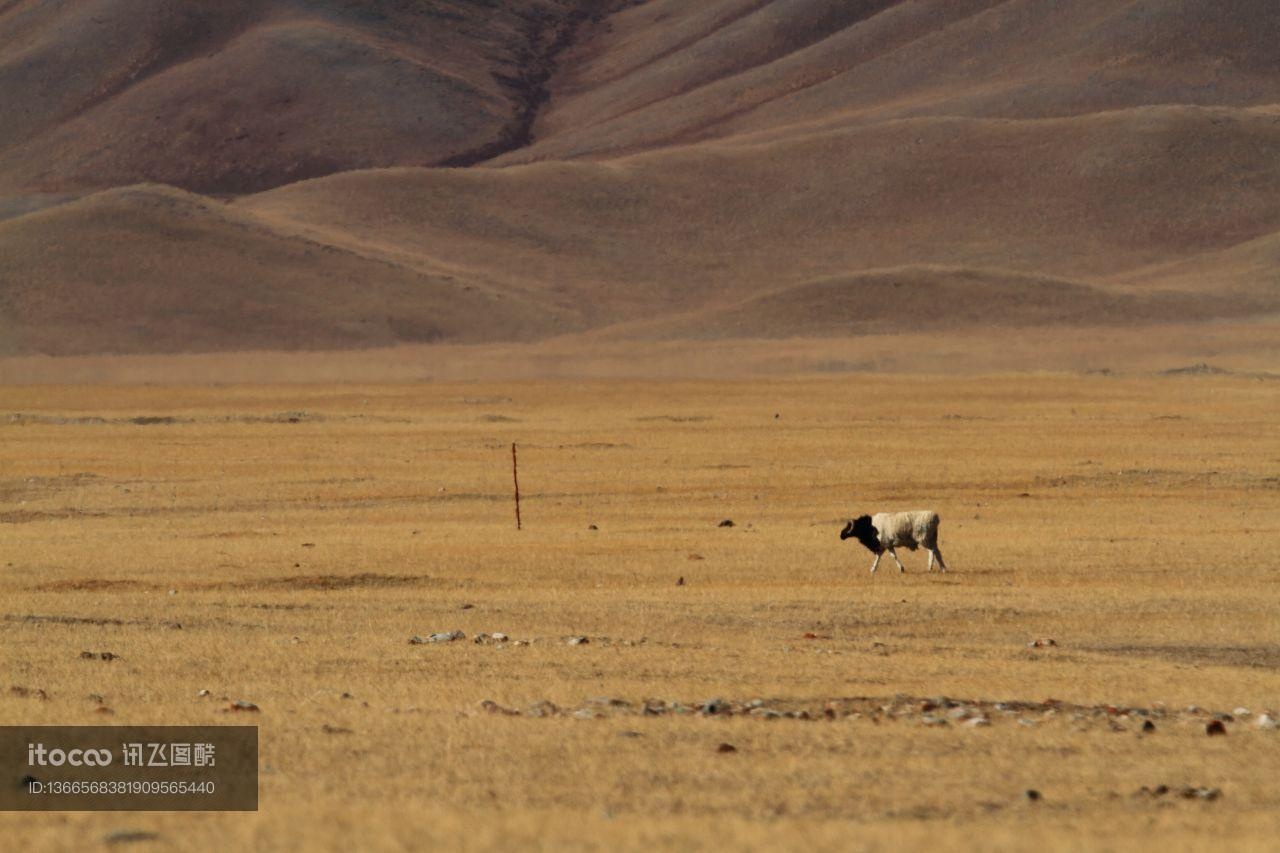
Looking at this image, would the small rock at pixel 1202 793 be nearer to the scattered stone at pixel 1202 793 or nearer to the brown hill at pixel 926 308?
the scattered stone at pixel 1202 793

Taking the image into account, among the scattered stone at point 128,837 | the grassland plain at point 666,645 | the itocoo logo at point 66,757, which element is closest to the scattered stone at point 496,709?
the grassland plain at point 666,645

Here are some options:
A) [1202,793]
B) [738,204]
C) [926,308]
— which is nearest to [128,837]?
[1202,793]

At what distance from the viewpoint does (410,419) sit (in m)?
52.8

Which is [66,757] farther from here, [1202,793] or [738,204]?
[738,204]

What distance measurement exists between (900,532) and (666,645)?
19.3ft

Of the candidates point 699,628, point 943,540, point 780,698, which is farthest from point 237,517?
point 780,698

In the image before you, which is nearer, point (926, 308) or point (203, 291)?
point (926, 308)

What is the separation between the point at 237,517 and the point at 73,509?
281cm

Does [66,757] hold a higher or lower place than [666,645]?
lower

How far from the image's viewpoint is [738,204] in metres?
141

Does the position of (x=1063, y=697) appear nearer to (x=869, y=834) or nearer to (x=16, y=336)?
(x=869, y=834)

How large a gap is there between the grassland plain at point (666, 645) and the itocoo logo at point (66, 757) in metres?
0.83

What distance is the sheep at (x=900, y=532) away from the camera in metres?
19.4

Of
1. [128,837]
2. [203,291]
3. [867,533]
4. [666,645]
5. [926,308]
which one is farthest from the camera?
[203,291]
